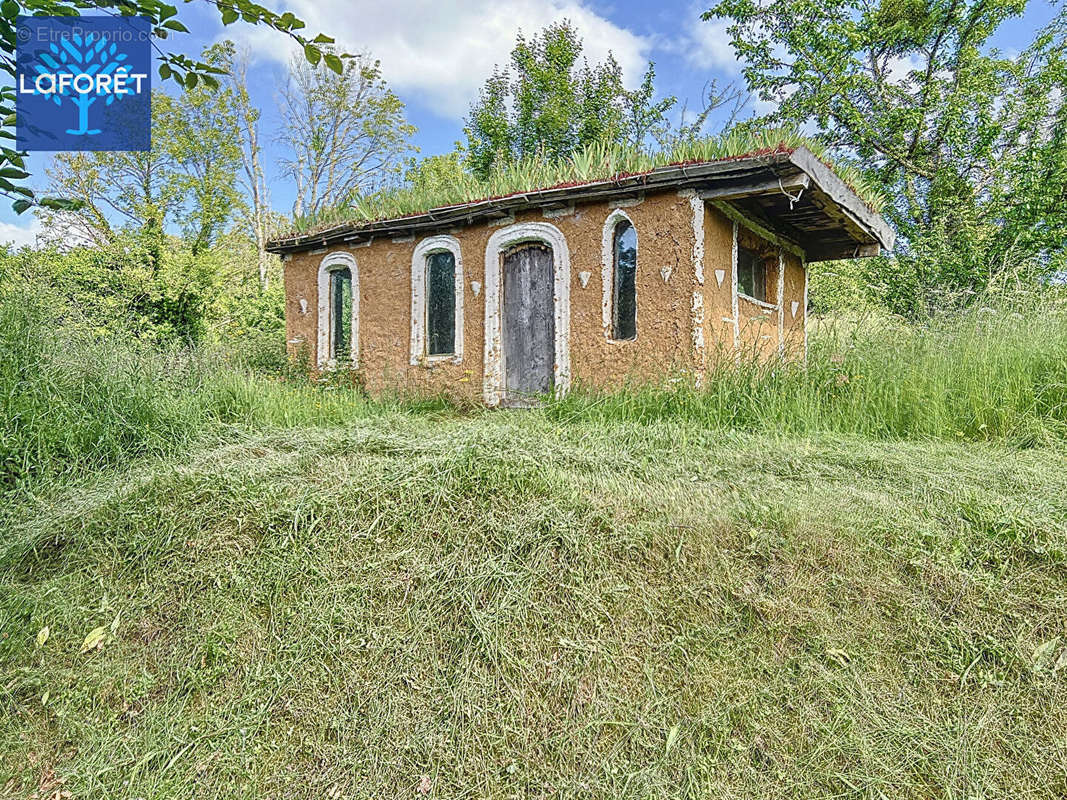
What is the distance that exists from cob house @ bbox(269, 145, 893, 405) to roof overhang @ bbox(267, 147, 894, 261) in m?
0.02

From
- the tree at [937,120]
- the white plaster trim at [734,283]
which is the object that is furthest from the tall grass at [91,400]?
the tree at [937,120]

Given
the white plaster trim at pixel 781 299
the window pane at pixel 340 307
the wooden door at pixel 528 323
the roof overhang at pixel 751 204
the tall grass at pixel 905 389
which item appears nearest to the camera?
the tall grass at pixel 905 389

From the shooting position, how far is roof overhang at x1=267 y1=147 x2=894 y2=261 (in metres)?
6.20

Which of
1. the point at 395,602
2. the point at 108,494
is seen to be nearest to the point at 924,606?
the point at 395,602

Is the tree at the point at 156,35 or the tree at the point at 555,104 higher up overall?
the tree at the point at 555,104

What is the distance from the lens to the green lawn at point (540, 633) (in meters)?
2.46

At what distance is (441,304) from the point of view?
880cm

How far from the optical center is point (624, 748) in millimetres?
2486

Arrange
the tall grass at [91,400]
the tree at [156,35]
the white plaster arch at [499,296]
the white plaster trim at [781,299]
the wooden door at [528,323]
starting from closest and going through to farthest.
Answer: the tree at [156,35]
the tall grass at [91,400]
the white plaster arch at [499,296]
the wooden door at [528,323]
the white plaster trim at [781,299]

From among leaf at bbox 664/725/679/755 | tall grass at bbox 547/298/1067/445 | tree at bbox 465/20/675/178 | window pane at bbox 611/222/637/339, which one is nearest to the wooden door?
window pane at bbox 611/222/637/339

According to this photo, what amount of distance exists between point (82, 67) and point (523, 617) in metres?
3.56

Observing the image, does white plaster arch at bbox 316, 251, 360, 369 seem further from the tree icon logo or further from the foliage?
the tree icon logo

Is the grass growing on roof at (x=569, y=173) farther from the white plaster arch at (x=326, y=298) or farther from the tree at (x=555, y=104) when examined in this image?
the tree at (x=555, y=104)

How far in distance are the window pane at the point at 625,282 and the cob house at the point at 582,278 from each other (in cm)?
2
